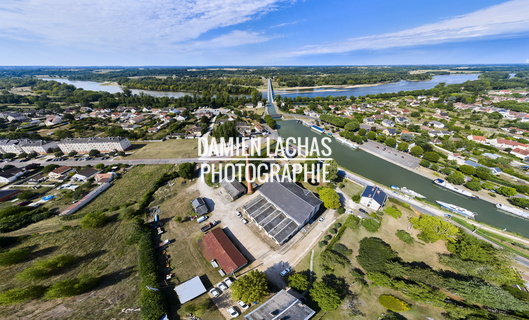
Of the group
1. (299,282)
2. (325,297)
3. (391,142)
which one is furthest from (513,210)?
(299,282)

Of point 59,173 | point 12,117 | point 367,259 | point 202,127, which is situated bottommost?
point 367,259

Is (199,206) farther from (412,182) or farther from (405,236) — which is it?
(412,182)

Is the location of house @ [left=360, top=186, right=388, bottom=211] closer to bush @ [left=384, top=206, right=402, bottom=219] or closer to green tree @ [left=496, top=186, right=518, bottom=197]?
→ bush @ [left=384, top=206, right=402, bottom=219]

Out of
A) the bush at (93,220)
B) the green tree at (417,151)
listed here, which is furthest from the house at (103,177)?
the green tree at (417,151)

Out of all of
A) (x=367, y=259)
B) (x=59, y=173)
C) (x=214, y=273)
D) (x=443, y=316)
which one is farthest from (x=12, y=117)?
(x=443, y=316)

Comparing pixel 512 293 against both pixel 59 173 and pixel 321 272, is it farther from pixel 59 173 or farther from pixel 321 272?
pixel 59 173

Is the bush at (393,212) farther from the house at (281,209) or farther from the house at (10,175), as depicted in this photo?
the house at (10,175)
